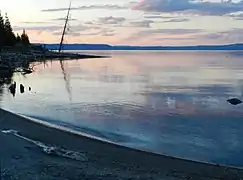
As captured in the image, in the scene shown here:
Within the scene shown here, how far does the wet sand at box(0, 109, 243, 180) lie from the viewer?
1243 centimetres

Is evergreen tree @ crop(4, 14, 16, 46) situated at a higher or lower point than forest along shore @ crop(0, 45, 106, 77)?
higher

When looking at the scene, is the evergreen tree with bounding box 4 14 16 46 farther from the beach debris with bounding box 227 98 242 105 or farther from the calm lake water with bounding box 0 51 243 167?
the beach debris with bounding box 227 98 242 105

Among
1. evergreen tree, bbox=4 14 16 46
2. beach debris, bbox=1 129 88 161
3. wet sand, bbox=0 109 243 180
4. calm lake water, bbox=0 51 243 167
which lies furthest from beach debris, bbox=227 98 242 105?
evergreen tree, bbox=4 14 16 46

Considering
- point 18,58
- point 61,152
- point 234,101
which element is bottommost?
point 18,58

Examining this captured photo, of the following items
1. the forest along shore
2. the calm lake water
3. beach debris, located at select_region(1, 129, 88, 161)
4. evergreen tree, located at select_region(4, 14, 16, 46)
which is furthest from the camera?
evergreen tree, located at select_region(4, 14, 16, 46)

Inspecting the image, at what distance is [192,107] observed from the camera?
101ft

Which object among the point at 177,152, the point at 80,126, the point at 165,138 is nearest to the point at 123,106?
the point at 80,126

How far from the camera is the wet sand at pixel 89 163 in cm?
1243

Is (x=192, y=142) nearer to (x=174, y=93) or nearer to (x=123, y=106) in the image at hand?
(x=123, y=106)

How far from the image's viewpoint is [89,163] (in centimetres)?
1387

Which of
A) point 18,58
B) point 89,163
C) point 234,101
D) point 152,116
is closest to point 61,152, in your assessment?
point 89,163

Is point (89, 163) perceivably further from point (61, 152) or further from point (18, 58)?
point (18, 58)

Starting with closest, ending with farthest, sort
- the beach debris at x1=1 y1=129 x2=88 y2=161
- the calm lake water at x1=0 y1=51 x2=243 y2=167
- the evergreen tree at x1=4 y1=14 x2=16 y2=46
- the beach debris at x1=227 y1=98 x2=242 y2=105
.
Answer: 1. the beach debris at x1=1 y1=129 x2=88 y2=161
2. the calm lake water at x1=0 y1=51 x2=243 y2=167
3. the beach debris at x1=227 y1=98 x2=242 y2=105
4. the evergreen tree at x1=4 y1=14 x2=16 y2=46

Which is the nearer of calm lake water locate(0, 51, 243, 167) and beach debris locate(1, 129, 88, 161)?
beach debris locate(1, 129, 88, 161)
